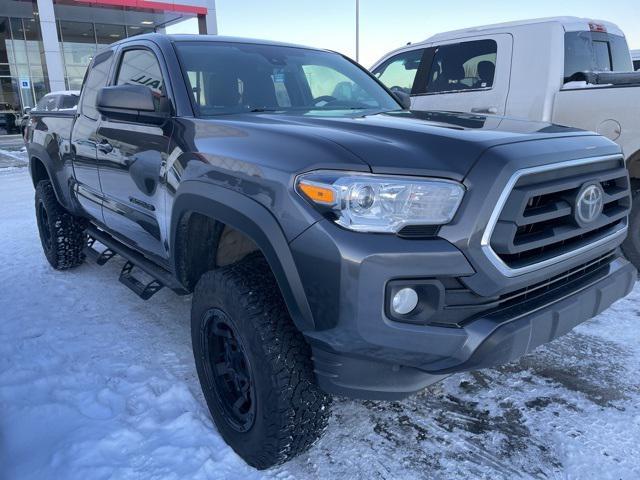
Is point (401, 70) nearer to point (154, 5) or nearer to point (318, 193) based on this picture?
point (318, 193)

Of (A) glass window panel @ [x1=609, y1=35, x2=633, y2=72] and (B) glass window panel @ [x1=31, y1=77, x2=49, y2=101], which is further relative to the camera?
(B) glass window panel @ [x1=31, y1=77, x2=49, y2=101]

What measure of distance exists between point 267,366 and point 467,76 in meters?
4.47

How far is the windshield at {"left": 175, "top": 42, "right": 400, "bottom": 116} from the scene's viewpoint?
9.34 feet

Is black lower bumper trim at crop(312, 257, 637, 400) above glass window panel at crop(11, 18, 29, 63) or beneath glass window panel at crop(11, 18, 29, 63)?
beneath

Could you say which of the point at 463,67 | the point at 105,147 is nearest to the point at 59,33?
the point at 463,67

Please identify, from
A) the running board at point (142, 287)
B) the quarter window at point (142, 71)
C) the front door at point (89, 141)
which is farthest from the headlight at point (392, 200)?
the front door at point (89, 141)

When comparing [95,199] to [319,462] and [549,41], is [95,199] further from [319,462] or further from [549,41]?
[549,41]

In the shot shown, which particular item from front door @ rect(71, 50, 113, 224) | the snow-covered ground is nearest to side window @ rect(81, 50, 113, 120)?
front door @ rect(71, 50, 113, 224)

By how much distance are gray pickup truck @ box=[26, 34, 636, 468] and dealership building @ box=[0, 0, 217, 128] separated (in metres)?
21.4

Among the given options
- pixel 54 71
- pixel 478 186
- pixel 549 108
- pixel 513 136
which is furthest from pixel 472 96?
pixel 54 71

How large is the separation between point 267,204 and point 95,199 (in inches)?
91.6

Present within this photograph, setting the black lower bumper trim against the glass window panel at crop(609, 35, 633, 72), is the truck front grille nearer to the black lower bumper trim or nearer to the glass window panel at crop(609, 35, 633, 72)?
the black lower bumper trim

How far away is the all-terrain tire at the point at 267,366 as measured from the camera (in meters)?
2.01

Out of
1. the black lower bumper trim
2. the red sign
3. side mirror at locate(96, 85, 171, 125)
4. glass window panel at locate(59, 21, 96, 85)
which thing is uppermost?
the red sign
